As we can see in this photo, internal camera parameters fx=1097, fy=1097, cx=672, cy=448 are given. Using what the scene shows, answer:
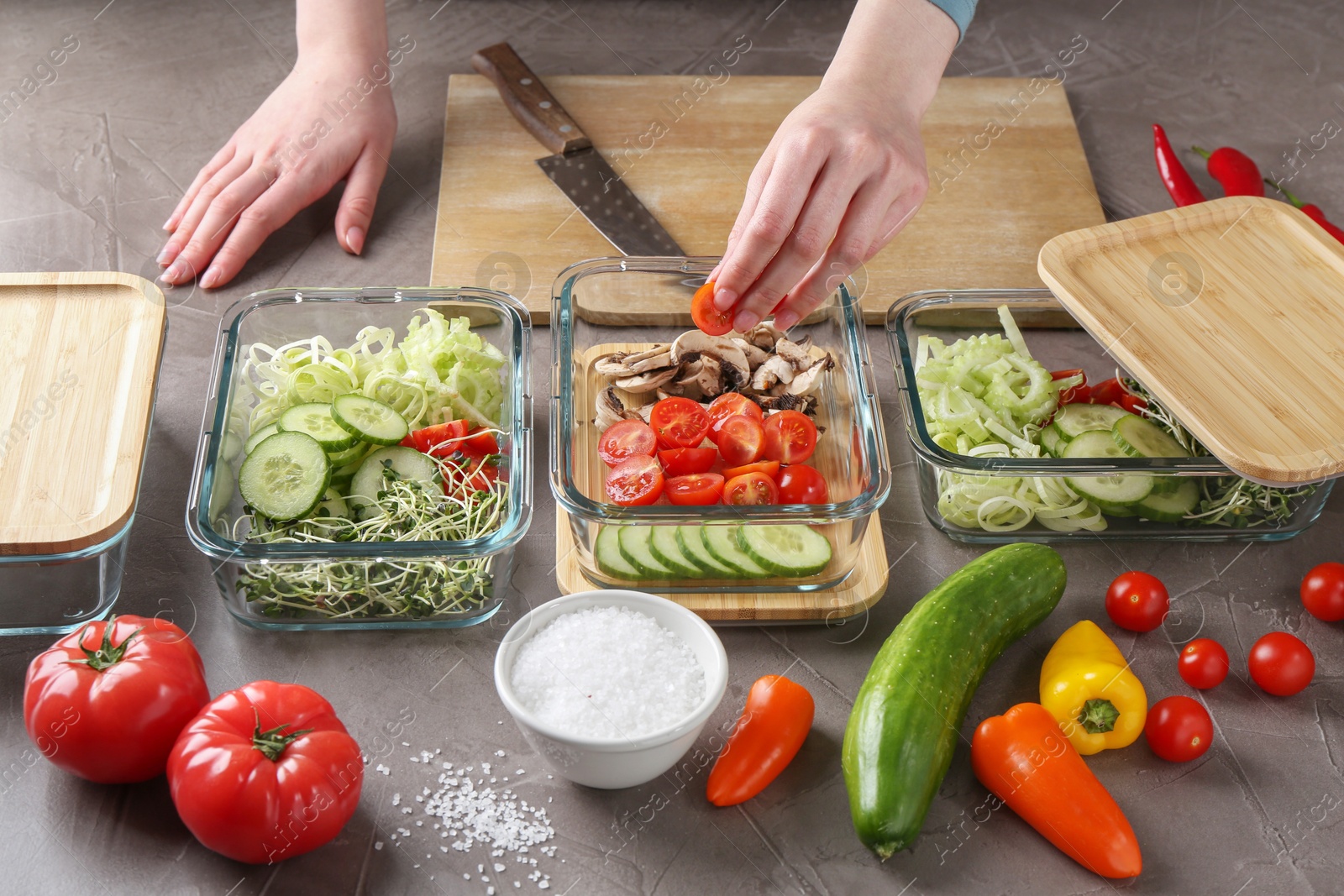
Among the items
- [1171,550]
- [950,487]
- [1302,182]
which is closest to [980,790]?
[950,487]

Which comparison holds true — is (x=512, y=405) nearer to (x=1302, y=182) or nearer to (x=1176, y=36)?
(x=1302, y=182)

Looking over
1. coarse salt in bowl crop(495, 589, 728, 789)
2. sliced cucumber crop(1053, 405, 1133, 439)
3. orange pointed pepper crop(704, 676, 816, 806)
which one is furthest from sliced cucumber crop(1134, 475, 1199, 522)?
coarse salt in bowl crop(495, 589, 728, 789)

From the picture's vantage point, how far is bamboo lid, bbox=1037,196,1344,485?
1.64 metres

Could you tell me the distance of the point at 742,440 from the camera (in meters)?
1.75

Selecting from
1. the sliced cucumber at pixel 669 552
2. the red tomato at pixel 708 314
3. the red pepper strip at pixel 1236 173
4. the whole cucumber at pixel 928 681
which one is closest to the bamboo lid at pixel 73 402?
the sliced cucumber at pixel 669 552

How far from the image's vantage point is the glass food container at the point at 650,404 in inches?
62.1

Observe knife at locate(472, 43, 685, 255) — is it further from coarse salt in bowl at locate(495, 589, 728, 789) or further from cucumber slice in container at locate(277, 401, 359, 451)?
coarse salt in bowl at locate(495, 589, 728, 789)

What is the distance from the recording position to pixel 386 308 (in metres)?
1.95

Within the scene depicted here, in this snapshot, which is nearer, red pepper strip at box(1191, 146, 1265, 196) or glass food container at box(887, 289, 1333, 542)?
glass food container at box(887, 289, 1333, 542)

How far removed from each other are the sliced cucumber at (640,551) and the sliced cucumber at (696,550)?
43mm

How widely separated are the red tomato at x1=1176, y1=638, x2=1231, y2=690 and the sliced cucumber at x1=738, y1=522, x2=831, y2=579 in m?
0.54

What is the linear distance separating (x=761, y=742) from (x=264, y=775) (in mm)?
613

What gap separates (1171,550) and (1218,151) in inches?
44.8

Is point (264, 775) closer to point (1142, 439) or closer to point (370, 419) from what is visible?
point (370, 419)
